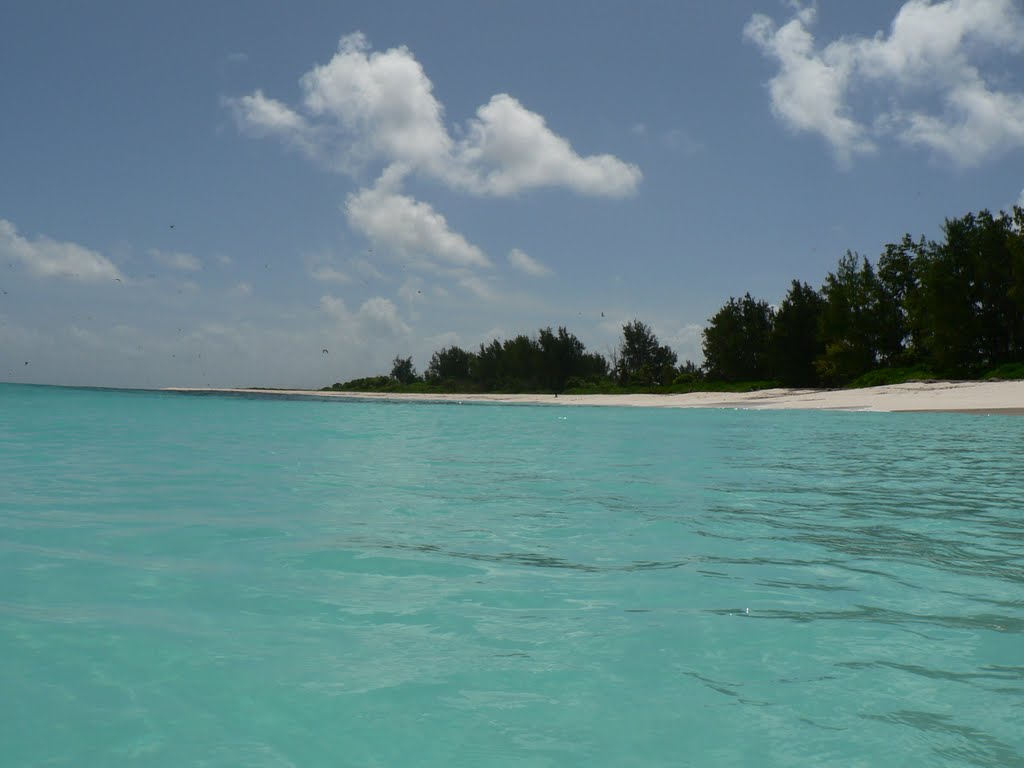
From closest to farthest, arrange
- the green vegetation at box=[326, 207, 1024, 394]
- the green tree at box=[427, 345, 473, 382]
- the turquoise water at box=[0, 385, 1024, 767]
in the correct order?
the turquoise water at box=[0, 385, 1024, 767]
the green vegetation at box=[326, 207, 1024, 394]
the green tree at box=[427, 345, 473, 382]

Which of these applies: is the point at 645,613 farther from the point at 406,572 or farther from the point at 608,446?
Answer: the point at 608,446

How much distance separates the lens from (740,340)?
217 ft

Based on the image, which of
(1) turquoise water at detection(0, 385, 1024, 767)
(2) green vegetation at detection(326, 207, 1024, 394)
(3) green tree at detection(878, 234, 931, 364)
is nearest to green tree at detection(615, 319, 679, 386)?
(2) green vegetation at detection(326, 207, 1024, 394)

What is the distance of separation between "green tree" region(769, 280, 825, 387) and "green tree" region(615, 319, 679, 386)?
582 inches

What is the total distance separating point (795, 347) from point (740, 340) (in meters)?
6.04

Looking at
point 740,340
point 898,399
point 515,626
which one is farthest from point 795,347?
point 515,626

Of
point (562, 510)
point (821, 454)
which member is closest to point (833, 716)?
point (562, 510)

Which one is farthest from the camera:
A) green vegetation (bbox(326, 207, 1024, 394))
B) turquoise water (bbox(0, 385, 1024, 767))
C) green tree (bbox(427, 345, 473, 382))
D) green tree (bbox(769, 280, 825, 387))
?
green tree (bbox(427, 345, 473, 382))

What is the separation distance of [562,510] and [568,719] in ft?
16.2

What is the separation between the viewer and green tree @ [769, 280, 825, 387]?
60.3 meters

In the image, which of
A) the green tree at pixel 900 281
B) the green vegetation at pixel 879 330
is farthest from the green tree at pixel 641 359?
the green tree at pixel 900 281

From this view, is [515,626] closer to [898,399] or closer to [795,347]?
[898,399]

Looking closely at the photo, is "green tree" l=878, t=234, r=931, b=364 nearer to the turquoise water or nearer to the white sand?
the white sand

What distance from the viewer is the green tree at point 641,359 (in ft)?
247
